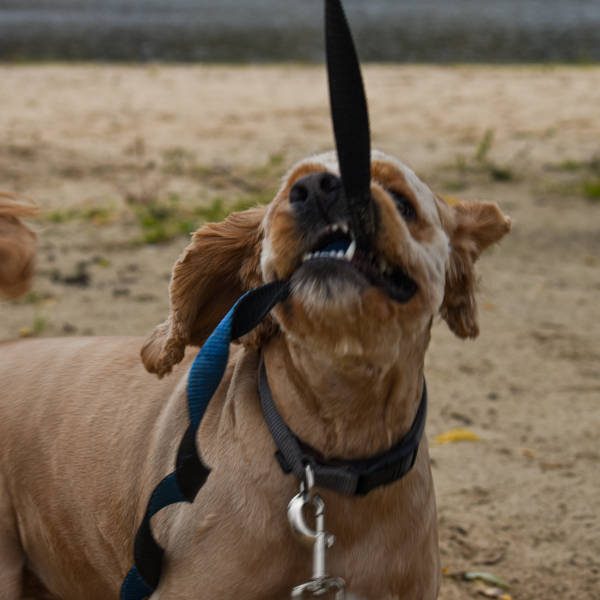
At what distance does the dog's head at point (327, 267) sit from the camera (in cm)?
240

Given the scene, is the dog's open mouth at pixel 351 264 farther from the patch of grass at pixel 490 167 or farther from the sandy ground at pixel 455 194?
the patch of grass at pixel 490 167

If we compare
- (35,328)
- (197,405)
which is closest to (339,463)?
(197,405)

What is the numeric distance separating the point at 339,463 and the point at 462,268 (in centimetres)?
66

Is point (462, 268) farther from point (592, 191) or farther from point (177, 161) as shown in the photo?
point (177, 161)

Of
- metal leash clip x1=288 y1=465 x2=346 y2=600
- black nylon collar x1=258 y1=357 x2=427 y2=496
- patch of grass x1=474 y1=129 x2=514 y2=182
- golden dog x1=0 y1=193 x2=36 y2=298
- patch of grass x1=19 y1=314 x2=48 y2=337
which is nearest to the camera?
metal leash clip x1=288 y1=465 x2=346 y2=600

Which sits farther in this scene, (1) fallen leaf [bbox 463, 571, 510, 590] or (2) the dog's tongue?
(1) fallen leaf [bbox 463, 571, 510, 590]

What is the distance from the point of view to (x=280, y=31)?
2895 centimetres

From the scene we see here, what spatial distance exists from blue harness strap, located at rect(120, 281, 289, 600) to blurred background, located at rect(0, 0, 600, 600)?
1366 mm

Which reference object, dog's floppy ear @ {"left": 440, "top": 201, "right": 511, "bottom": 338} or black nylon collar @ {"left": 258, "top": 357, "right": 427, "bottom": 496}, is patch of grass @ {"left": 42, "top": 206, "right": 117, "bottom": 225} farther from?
black nylon collar @ {"left": 258, "top": 357, "right": 427, "bottom": 496}

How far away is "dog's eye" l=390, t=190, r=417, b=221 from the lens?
2.66 metres

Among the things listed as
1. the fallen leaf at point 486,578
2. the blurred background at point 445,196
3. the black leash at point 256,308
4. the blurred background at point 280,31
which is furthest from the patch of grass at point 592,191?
the blurred background at point 280,31

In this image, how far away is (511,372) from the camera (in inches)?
216

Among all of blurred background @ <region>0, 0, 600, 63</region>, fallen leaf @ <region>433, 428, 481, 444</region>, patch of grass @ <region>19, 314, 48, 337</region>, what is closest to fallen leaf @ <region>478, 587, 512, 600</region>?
fallen leaf @ <region>433, 428, 481, 444</region>

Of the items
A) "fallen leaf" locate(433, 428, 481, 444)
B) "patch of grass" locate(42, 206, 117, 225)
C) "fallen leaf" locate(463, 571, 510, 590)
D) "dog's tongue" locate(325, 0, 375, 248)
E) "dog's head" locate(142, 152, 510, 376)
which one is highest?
"dog's tongue" locate(325, 0, 375, 248)
